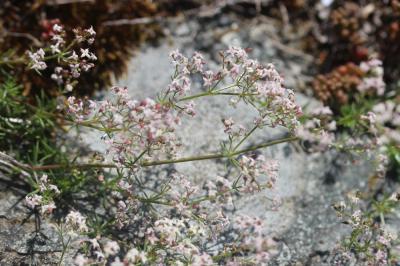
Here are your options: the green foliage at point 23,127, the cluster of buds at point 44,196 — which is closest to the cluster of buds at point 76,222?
the cluster of buds at point 44,196

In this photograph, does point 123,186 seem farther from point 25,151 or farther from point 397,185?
point 397,185

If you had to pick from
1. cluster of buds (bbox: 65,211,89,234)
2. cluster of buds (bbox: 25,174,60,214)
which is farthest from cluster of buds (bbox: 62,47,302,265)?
cluster of buds (bbox: 25,174,60,214)

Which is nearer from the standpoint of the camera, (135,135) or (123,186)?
(135,135)

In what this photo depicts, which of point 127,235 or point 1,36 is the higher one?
point 1,36

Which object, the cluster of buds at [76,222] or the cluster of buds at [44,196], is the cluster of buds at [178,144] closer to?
the cluster of buds at [76,222]

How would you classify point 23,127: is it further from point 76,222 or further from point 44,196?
point 76,222

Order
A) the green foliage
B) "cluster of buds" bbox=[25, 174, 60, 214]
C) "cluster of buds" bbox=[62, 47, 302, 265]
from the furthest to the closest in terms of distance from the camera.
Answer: the green foliage, "cluster of buds" bbox=[25, 174, 60, 214], "cluster of buds" bbox=[62, 47, 302, 265]

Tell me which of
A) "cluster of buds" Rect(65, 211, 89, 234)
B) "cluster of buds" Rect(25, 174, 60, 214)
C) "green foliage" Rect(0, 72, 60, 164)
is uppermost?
"green foliage" Rect(0, 72, 60, 164)

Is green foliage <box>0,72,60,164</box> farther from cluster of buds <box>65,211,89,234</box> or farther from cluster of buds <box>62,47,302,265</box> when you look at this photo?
cluster of buds <box>65,211,89,234</box>

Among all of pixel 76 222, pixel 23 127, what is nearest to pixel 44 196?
pixel 76 222

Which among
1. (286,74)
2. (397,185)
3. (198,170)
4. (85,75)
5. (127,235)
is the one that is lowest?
(127,235)

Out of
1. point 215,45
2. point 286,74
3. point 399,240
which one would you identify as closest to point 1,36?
point 215,45
